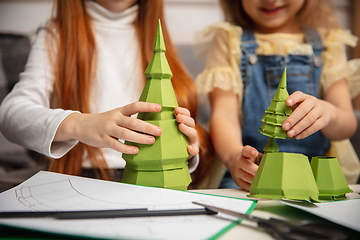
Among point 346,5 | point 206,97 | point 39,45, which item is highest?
point 346,5

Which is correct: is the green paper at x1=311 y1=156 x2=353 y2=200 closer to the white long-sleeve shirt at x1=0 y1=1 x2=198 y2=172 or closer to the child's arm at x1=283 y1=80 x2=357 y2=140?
the child's arm at x1=283 y1=80 x2=357 y2=140

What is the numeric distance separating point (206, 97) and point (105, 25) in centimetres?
35

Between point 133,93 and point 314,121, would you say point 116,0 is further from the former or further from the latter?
point 314,121

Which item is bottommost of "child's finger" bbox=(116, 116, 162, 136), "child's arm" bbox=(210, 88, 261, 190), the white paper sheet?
"child's arm" bbox=(210, 88, 261, 190)

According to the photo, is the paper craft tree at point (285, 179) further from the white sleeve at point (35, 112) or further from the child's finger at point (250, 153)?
the white sleeve at point (35, 112)

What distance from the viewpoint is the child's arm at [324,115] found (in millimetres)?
419

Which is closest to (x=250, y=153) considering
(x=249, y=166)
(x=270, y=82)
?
(x=249, y=166)


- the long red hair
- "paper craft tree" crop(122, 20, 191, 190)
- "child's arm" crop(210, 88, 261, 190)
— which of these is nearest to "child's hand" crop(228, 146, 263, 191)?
"child's arm" crop(210, 88, 261, 190)

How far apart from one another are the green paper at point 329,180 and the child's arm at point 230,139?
0.31 ft

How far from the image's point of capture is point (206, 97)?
87 cm

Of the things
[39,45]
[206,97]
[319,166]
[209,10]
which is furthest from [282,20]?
[39,45]

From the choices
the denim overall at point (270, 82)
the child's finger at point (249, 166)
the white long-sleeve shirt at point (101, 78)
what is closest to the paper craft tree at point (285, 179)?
the child's finger at point (249, 166)

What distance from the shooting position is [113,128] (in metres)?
0.42

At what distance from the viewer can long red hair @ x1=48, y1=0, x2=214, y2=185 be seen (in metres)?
0.69
